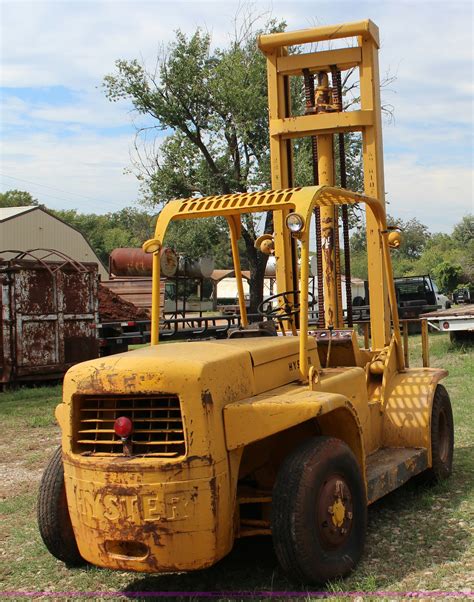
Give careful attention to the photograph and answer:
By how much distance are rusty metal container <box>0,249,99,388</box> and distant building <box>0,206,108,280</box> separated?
28523mm

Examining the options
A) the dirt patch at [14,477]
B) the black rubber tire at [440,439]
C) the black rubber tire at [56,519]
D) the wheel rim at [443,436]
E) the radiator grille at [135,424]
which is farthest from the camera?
the dirt patch at [14,477]

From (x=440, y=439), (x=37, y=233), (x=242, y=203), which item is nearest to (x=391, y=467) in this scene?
(x=440, y=439)

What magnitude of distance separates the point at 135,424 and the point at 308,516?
1057mm

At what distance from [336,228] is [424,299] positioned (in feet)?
66.6

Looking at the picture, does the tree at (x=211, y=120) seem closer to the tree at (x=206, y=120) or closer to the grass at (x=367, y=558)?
the tree at (x=206, y=120)

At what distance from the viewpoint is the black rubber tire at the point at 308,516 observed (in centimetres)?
438

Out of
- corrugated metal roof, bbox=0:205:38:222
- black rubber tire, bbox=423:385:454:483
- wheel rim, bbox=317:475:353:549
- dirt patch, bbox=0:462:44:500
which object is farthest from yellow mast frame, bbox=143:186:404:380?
corrugated metal roof, bbox=0:205:38:222

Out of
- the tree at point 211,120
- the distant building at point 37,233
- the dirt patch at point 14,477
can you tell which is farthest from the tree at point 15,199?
the dirt patch at point 14,477

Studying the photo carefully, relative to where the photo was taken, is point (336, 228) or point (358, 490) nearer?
point (358, 490)

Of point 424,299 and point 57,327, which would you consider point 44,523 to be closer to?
point 57,327

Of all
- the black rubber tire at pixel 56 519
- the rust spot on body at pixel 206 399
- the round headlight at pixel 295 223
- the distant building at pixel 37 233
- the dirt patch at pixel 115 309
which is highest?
the distant building at pixel 37 233

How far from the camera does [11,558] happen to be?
5.49m

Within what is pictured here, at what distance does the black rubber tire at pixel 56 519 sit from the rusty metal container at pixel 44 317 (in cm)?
930

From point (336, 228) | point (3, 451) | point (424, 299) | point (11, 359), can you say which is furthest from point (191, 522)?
point (424, 299)
